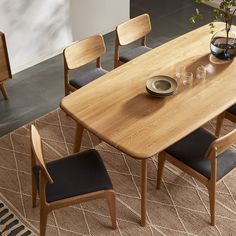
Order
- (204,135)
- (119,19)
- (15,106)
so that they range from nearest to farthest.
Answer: (204,135), (15,106), (119,19)

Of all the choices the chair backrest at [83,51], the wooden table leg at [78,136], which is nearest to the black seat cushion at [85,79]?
the chair backrest at [83,51]

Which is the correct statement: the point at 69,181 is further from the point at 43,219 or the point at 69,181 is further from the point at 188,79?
the point at 188,79

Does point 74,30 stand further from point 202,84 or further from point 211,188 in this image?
point 211,188

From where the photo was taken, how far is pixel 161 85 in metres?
2.86

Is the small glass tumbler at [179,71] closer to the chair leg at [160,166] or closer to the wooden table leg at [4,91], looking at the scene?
the chair leg at [160,166]

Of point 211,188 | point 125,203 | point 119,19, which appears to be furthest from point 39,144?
point 119,19

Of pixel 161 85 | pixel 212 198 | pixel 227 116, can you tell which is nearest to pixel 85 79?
pixel 161 85

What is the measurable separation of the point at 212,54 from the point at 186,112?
72cm

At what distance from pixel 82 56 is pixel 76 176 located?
3.75 feet

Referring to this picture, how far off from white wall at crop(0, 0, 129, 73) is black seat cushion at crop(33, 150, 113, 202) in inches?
71.4

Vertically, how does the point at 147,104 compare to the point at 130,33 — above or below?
above

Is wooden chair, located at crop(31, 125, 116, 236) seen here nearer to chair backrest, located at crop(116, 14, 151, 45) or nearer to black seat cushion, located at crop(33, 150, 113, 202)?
black seat cushion, located at crop(33, 150, 113, 202)

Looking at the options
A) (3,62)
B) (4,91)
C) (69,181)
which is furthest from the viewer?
(4,91)

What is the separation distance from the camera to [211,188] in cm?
266
